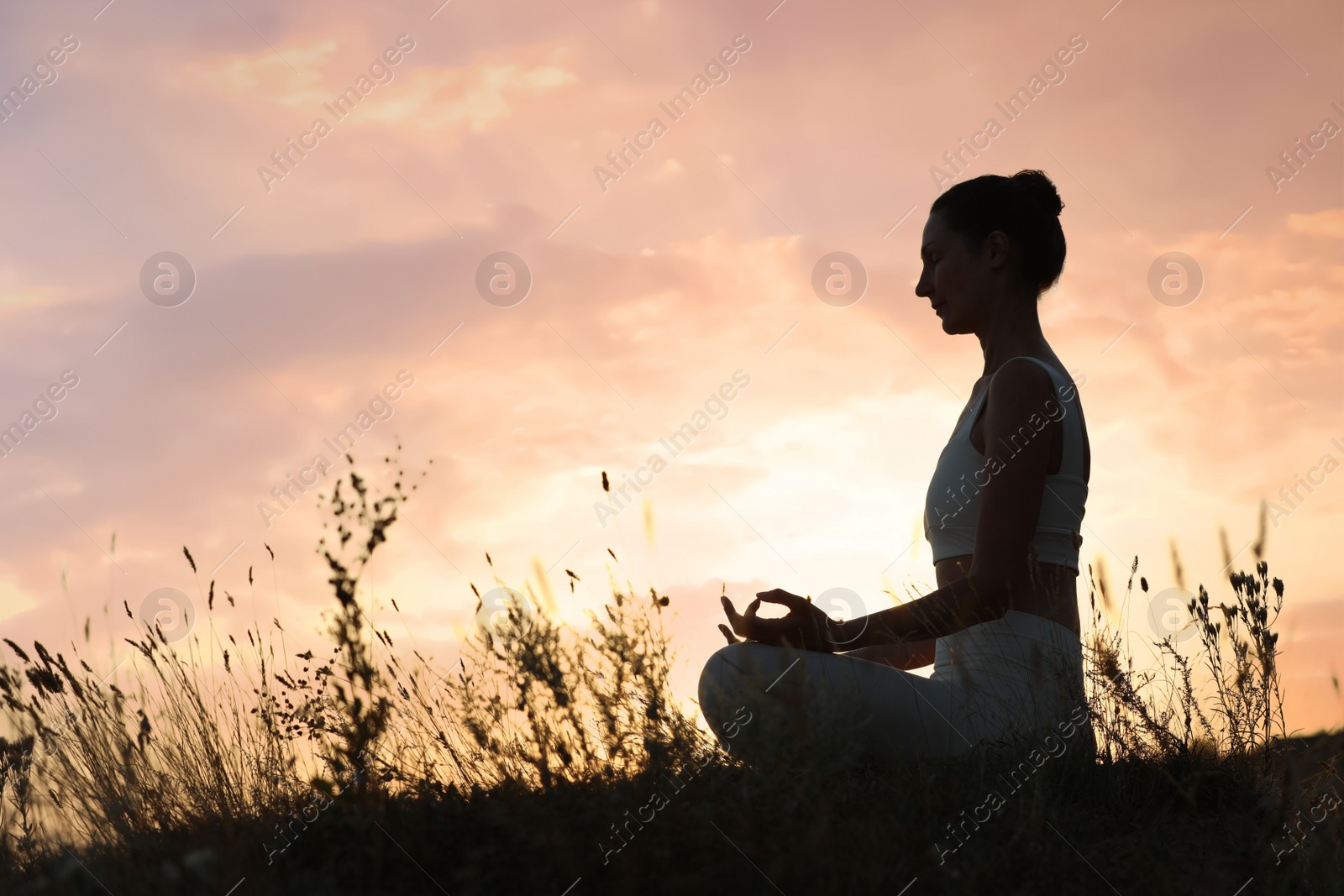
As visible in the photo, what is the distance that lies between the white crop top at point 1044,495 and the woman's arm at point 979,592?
83 millimetres

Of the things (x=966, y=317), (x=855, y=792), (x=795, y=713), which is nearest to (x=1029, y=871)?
(x=855, y=792)

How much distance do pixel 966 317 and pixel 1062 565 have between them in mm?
977

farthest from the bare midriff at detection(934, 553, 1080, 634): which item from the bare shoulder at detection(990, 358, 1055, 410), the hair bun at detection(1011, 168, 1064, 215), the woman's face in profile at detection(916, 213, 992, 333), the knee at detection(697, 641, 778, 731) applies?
the hair bun at detection(1011, 168, 1064, 215)

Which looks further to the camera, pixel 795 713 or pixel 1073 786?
pixel 1073 786

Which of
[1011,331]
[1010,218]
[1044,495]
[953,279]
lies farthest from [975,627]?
[1010,218]

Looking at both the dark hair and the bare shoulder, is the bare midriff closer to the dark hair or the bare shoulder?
the bare shoulder

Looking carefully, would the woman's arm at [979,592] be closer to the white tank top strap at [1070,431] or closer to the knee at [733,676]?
the knee at [733,676]

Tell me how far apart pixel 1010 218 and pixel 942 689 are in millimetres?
1710

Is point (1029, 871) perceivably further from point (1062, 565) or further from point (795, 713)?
point (1062, 565)

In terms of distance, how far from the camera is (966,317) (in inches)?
146

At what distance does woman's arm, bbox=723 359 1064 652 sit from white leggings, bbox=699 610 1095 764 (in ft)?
0.22

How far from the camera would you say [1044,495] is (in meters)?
3.26

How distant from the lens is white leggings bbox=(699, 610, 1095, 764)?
2943 millimetres

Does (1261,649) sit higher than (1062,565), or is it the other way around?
(1062,565)
